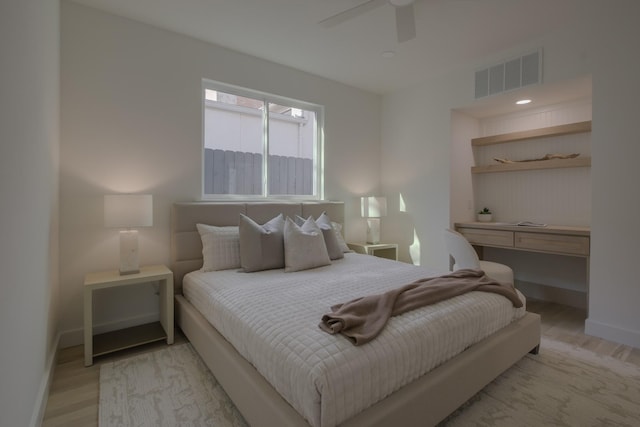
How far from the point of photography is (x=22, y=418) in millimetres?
1296

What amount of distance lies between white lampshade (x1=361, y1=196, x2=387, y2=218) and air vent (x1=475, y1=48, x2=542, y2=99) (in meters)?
1.67

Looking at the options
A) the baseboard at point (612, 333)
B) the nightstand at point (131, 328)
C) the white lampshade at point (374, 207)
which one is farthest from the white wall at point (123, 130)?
the baseboard at point (612, 333)

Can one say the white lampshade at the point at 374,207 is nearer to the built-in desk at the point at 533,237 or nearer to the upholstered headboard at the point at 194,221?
the built-in desk at the point at 533,237

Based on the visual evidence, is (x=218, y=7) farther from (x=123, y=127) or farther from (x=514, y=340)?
(x=514, y=340)

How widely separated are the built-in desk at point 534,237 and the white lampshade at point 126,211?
345cm

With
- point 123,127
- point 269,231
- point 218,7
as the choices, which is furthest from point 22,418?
point 218,7

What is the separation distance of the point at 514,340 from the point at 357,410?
136 centimetres

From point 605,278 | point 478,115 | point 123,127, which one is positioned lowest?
point 605,278

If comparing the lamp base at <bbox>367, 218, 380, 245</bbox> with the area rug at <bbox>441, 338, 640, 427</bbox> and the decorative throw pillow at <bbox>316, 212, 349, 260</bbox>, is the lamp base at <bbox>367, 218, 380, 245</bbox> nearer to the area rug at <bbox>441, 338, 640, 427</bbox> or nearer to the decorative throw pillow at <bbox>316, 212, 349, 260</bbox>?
the decorative throw pillow at <bbox>316, 212, 349, 260</bbox>

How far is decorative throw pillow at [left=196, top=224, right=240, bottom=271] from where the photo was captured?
2756mm

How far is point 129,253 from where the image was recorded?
252cm

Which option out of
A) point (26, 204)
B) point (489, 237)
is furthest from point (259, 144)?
point (489, 237)

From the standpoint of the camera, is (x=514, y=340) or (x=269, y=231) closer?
(x=514, y=340)

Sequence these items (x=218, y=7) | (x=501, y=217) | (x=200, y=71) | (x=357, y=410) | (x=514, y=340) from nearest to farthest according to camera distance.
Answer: (x=357, y=410)
(x=514, y=340)
(x=218, y=7)
(x=200, y=71)
(x=501, y=217)
